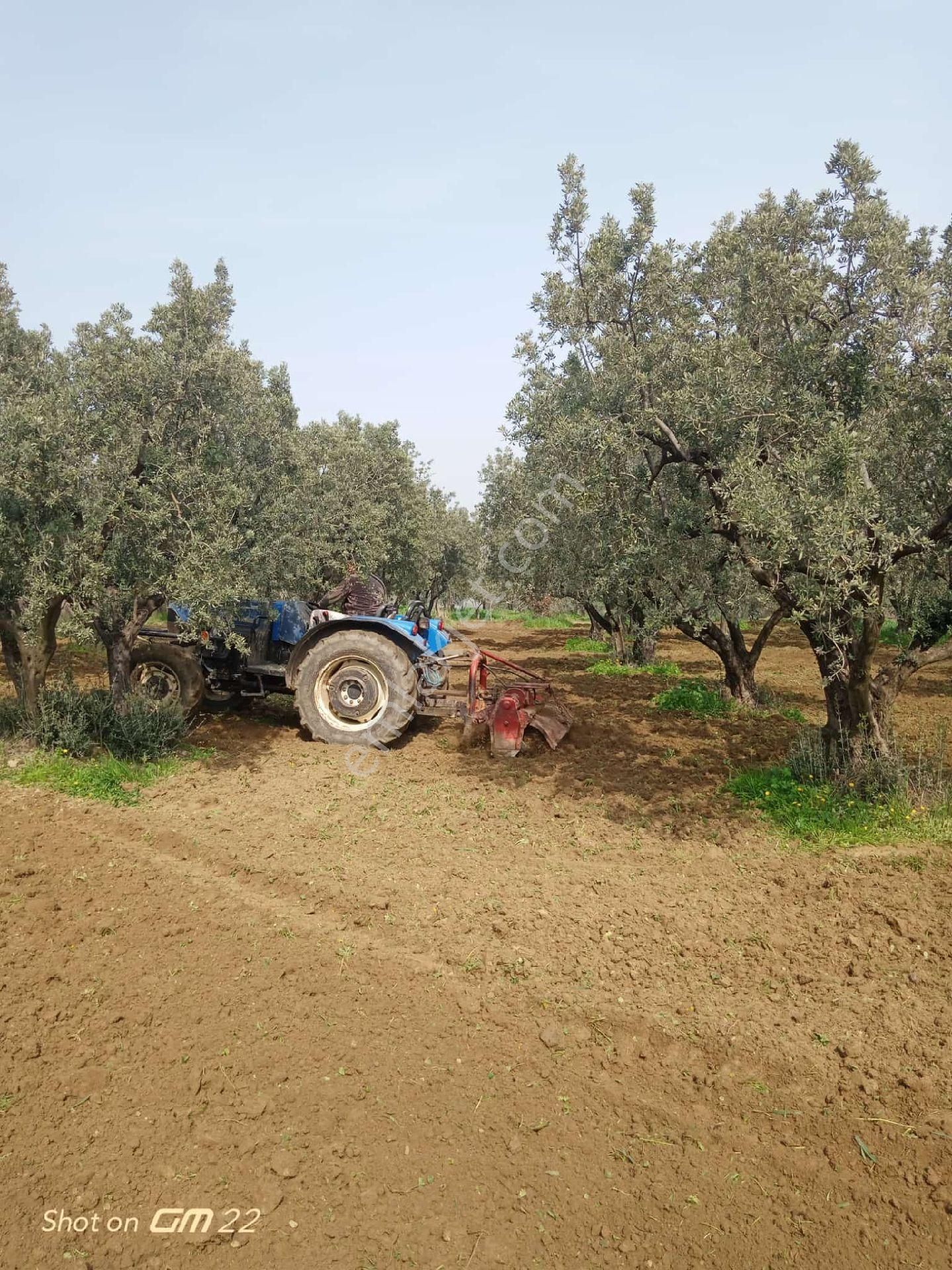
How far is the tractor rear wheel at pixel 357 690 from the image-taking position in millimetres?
8516

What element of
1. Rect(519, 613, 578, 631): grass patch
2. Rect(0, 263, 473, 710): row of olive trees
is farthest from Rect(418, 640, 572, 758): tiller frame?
Rect(519, 613, 578, 631): grass patch

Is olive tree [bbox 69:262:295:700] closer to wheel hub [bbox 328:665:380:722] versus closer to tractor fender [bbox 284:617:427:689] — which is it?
tractor fender [bbox 284:617:427:689]

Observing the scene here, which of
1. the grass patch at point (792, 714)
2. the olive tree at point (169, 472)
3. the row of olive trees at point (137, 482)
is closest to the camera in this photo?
the row of olive trees at point (137, 482)

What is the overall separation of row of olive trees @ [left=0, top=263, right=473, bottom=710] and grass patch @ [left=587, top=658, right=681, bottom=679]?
26.8 feet

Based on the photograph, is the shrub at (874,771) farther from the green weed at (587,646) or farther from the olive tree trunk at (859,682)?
the green weed at (587,646)

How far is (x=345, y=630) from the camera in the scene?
8.68 m

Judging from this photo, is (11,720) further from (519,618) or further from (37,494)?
(519,618)

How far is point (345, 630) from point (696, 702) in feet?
16.3

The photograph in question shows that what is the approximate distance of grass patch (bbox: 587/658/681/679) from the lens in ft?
49.5

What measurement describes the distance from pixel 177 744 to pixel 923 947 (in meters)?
6.61

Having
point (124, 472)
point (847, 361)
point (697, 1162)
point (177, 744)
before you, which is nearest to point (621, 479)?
point (847, 361)

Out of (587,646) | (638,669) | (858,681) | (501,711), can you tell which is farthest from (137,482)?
(587,646)

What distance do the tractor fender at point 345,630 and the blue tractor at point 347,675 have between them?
0.03 ft

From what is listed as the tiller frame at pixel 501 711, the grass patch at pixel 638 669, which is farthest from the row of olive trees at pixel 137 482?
the grass patch at pixel 638 669
